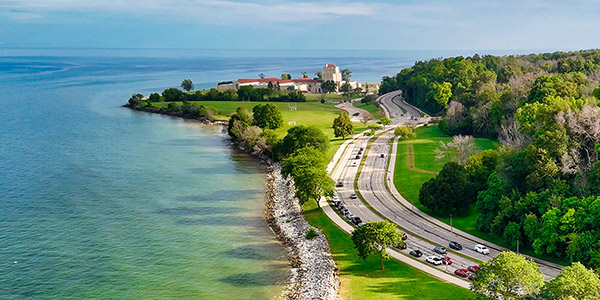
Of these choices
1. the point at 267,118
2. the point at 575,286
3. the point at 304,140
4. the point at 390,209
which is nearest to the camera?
the point at 575,286

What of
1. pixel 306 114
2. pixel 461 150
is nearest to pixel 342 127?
pixel 306 114

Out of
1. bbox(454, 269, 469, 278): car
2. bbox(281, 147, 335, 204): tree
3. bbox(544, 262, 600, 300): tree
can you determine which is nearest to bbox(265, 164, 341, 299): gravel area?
bbox(281, 147, 335, 204): tree

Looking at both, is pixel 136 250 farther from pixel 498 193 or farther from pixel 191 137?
pixel 191 137

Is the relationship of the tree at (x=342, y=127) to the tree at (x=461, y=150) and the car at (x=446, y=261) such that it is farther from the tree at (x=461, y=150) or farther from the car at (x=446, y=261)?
the car at (x=446, y=261)

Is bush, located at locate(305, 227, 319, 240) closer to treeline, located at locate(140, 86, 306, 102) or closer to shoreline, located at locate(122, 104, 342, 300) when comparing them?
shoreline, located at locate(122, 104, 342, 300)

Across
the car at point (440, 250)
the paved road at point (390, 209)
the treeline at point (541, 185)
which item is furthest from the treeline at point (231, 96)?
the car at point (440, 250)

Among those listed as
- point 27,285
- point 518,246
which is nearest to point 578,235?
point 518,246

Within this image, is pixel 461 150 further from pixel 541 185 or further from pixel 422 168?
pixel 541 185
